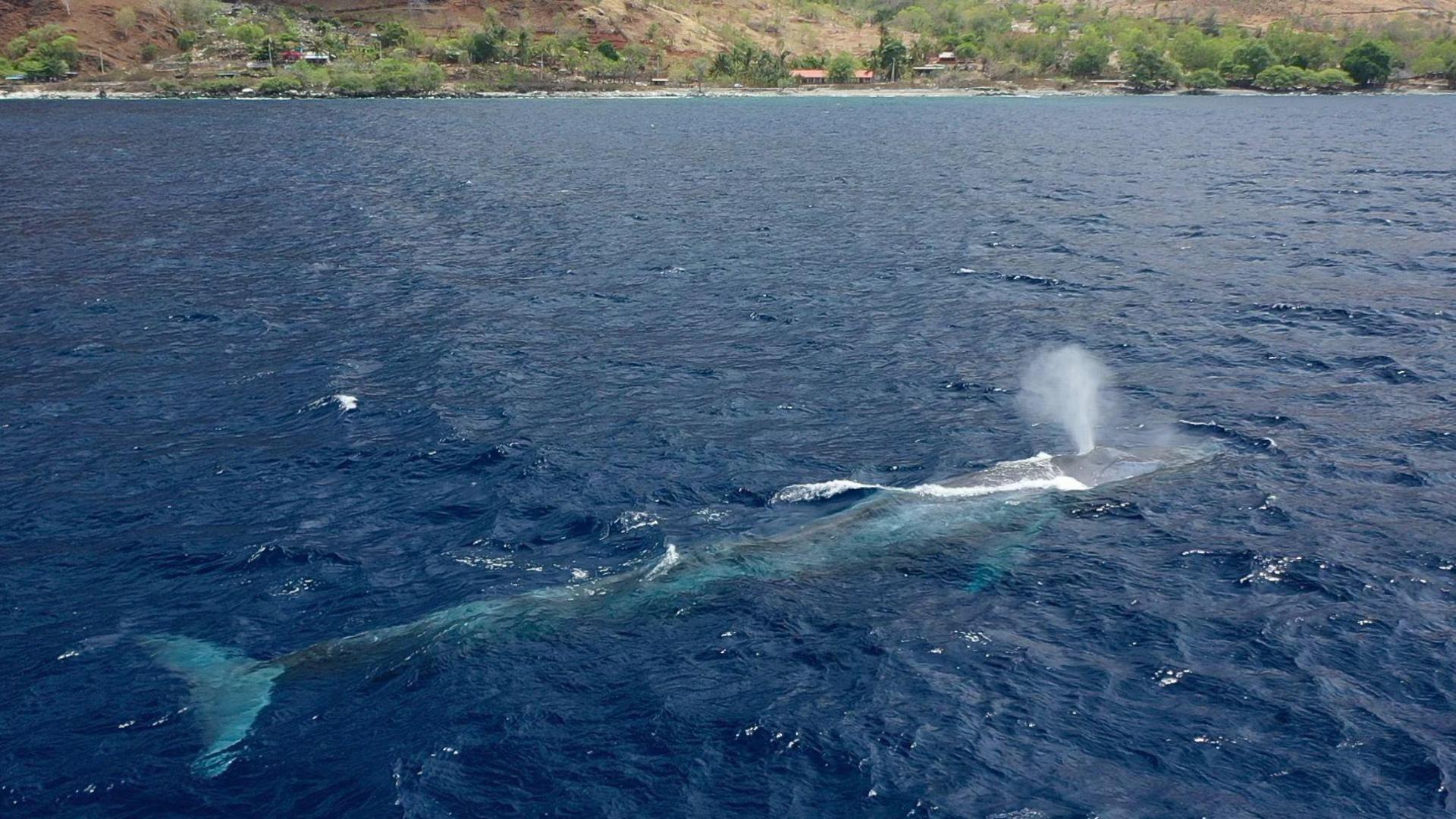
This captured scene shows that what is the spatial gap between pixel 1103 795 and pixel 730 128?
165612 mm

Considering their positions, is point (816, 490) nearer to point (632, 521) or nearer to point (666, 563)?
point (632, 521)

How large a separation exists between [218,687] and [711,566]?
40.4ft

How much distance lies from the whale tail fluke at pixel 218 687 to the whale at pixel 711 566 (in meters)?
0.02

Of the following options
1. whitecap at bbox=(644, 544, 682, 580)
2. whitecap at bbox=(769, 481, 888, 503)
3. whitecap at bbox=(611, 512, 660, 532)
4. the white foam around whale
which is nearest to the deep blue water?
whitecap at bbox=(611, 512, 660, 532)

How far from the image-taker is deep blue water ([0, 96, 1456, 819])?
2205 cm

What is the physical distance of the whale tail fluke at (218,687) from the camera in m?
22.4

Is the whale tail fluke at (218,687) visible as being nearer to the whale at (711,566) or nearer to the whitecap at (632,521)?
the whale at (711,566)

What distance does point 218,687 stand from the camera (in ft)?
79.6

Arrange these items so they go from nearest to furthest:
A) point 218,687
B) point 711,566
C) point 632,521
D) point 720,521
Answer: point 218,687 < point 711,566 < point 632,521 < point 720,521

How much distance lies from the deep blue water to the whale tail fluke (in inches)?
15.4

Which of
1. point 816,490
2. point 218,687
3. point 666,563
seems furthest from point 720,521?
point 218,687

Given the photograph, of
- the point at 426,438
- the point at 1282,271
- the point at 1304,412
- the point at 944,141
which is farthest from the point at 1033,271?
the point at 944,141

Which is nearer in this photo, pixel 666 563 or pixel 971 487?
pixel 666 563

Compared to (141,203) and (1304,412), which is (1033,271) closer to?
(1304,412)
